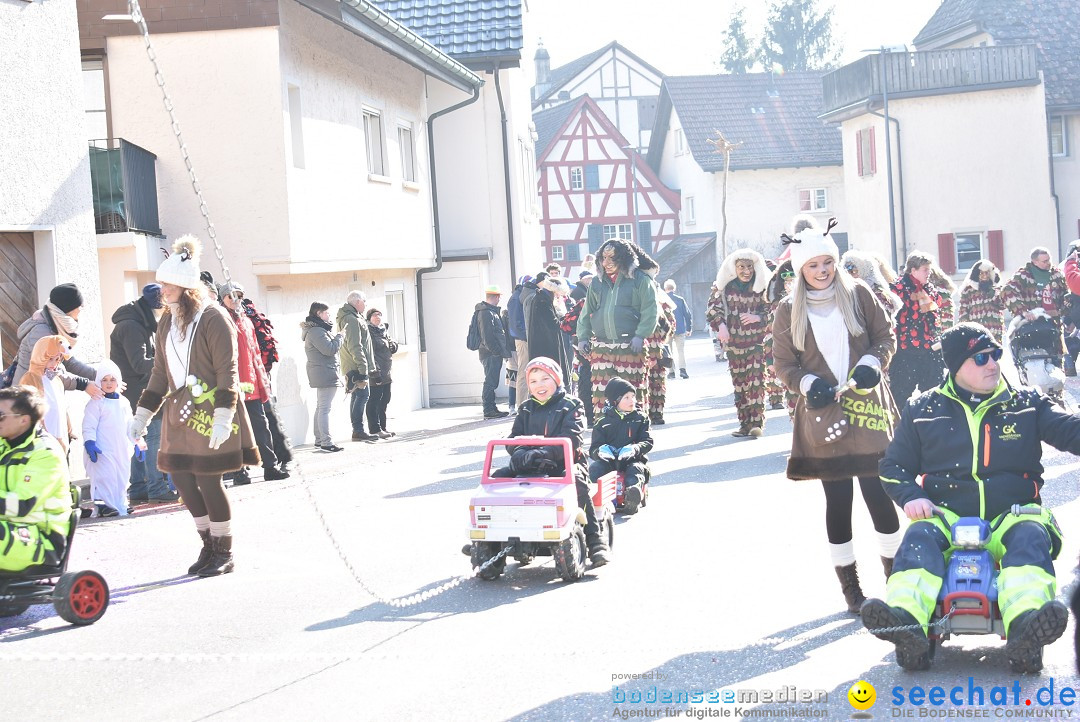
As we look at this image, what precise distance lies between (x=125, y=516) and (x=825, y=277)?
7.12 meters

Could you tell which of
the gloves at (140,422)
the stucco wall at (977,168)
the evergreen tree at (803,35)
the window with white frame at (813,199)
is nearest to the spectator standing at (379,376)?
the gloves at (140,422)

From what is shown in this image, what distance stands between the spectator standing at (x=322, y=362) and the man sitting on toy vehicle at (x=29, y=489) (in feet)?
28.2

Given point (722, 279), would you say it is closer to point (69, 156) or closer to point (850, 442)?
point (69, 156)

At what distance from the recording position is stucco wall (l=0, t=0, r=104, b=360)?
Answer: 12.8 metres

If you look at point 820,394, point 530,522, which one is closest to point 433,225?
point 530,522

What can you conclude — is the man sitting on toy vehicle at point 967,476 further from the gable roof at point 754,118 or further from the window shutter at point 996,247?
the gable roof at point 754,118

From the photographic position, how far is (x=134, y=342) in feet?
41.5

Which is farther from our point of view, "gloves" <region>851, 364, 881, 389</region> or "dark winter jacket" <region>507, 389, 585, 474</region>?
"dark winter jacket" <region>507, 389, 585, 474</region>

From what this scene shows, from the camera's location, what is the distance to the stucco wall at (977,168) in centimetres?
4575

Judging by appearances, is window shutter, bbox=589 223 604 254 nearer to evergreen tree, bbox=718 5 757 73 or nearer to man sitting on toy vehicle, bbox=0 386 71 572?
evergreen tree, bbox=718 5 757 73

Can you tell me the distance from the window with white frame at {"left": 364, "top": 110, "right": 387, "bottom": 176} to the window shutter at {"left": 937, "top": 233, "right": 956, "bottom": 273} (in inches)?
1077

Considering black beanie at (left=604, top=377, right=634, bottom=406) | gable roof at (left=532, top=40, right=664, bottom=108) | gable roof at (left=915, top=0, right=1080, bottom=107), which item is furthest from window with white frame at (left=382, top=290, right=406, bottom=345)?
gable roof at (left=532, top=40, right=664, bottom=108)

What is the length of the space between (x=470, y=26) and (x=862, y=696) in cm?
2401

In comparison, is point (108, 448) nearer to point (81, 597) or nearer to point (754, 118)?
point (81, 597)
